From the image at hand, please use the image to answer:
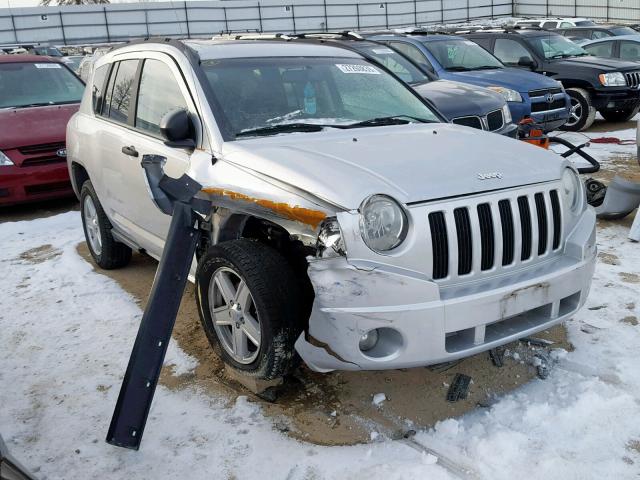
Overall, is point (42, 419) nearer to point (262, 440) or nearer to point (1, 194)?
point (262, 440)

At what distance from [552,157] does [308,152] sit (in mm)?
1356

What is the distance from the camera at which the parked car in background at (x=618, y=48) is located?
14531 millimetres

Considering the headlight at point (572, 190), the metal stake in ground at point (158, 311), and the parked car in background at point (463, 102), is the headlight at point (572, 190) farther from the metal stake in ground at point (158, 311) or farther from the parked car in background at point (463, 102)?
the parked car in background at point (463, 102)

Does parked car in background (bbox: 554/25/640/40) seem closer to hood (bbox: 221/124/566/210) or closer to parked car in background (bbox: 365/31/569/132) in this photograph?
Answer: parked car in background (bbox: 365/31/569/132)

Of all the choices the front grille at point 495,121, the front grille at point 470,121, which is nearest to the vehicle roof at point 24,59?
the front grille at point 470,121

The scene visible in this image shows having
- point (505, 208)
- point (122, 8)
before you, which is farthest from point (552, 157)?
point (122, 8)

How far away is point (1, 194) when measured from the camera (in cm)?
749

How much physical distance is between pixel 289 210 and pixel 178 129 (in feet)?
3.47

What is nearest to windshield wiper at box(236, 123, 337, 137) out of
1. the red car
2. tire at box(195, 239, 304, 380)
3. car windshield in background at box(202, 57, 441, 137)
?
car windshield in background at box(202, 57, 441, 137)

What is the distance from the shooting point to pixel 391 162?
3.35 metres

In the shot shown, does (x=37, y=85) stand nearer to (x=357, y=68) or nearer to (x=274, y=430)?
(x=357, y=68)

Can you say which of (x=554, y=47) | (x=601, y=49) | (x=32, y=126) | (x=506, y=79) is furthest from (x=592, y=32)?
(x=32, y=126)

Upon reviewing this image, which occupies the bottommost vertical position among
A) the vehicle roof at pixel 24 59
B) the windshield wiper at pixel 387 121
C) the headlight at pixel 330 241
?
the headlight at pixel 330 241

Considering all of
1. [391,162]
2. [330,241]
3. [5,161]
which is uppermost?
[391,162]
